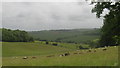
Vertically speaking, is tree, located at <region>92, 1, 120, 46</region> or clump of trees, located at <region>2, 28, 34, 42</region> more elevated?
tree, located at <region>92, 1, 120, 46</region>

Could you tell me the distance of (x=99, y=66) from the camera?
17203mm

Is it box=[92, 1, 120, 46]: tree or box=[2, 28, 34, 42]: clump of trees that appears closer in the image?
box=[92, 1, 120, 46]: tree

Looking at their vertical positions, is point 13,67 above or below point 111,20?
below

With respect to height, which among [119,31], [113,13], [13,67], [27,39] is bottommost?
[27,39]

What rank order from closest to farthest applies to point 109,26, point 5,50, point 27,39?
point 109,26 → point 5,50 → point 27,39

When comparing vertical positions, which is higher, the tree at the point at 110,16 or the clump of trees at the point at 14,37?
the tree at the point at 110,16

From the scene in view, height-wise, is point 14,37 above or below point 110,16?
below

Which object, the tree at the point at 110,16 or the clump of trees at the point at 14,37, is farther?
the clump of trees at the point at 14,37

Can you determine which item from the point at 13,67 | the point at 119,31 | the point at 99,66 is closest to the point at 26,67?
the point at 13,67

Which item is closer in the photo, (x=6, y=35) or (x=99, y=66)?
(x=99, y=66)

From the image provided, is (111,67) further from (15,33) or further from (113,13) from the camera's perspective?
(15,33)

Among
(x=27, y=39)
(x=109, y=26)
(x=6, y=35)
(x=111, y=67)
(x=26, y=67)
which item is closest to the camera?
(x=111, y=67)

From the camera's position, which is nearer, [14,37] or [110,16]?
[110,16]

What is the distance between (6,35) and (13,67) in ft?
441
